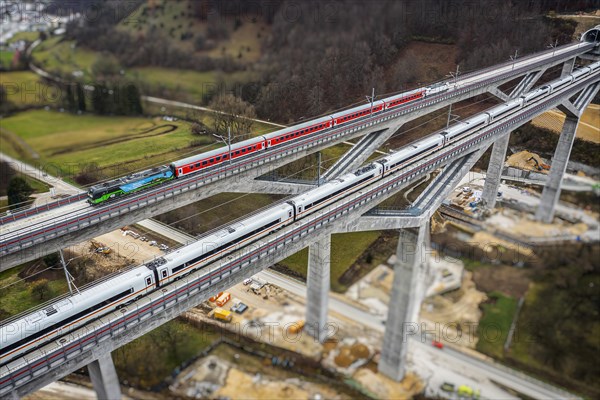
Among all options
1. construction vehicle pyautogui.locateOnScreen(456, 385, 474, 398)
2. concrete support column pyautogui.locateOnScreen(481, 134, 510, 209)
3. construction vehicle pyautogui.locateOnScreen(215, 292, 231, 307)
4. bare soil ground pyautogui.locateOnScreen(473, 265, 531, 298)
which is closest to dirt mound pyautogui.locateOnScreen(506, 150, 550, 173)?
concrete support column pyautogui.locateOnScreen(481, 134, 510, 209)

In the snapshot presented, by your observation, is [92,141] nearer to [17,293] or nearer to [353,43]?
[17,293]

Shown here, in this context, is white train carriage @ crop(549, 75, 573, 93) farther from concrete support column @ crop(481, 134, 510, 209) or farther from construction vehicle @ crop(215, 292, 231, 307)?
construction vehicle @ crop(215, 292, 231, 307)

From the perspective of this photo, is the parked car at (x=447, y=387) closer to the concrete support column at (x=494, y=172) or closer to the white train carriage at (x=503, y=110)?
the concrete support column at (x=494, y=172)

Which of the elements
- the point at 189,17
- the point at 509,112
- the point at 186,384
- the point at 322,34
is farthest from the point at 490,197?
the point at 189,17

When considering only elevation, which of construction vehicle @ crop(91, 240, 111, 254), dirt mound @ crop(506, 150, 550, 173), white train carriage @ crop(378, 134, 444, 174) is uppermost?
white train carriage @ crop(378, 134, 444, 174)

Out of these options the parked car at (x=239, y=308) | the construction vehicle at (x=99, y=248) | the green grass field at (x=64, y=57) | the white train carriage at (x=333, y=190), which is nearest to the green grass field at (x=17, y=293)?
the construction vehicle at (x=99, y=248)

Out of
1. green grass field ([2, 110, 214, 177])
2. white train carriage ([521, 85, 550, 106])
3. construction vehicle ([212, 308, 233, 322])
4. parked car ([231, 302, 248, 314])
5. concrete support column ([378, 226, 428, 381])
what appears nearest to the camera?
concrete support column ([378, 226, 428, 381])
